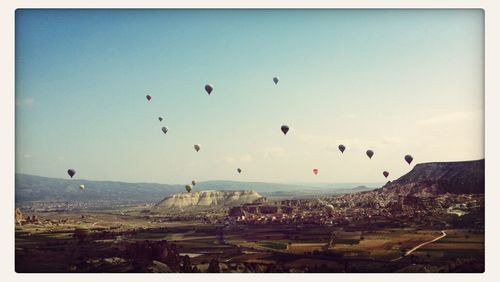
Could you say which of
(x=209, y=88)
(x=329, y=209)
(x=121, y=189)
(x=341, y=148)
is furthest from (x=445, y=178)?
(x=121, y=189)

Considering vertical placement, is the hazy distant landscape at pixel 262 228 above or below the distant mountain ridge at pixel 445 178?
below

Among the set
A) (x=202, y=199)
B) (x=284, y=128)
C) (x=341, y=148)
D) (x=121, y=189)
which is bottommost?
(x=202, y=199)

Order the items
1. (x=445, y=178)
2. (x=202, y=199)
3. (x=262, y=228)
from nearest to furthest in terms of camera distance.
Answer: (x=445, y=178) → (x=202, y=199) → (x=262, y=228)

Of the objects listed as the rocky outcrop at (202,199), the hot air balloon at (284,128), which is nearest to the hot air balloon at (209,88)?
the hot air balloon at (284,128)

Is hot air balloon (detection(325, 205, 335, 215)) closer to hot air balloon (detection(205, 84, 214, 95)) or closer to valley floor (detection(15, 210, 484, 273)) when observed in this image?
valley floor (detection(15, 210, 484, 273))

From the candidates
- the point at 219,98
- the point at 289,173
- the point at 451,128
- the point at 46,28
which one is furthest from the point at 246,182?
the point at 46,28

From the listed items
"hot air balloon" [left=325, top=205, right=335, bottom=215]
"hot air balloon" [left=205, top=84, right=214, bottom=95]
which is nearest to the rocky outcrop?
"hot air balloon" [left=325, top=205, right=335, bottom=215]

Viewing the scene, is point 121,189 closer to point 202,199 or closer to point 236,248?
point 202,199

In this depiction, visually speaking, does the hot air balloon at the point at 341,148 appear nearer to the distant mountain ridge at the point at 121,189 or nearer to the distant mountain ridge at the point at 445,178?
the distant mountain ridge at the point at 121,189

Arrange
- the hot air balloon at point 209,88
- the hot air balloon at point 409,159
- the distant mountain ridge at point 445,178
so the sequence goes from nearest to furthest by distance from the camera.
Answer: the distant mountain ridge at point 445,178 < the hot air balloon at point 409,159 < the hot air balloon at point 209,88
